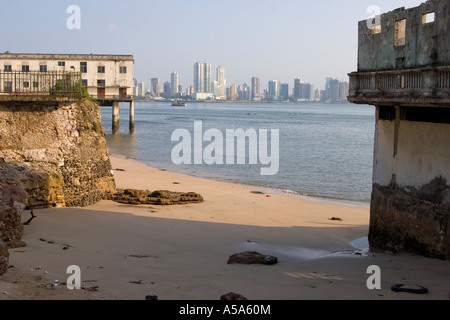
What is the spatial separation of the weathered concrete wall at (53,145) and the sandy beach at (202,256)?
64 centimetres

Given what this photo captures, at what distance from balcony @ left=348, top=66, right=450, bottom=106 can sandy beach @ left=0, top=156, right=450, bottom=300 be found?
9.74ft

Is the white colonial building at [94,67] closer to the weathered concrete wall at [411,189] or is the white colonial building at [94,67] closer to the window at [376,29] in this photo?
the window at [376,29]

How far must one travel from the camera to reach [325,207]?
21.8 m

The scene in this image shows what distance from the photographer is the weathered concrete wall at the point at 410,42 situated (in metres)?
10.3

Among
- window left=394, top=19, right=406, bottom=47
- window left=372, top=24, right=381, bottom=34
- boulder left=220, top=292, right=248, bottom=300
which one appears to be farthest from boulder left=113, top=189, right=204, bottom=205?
boulder left=220, top=292, right=248, bottom=300

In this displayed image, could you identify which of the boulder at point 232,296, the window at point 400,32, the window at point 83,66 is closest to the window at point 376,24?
the window at point 400,32

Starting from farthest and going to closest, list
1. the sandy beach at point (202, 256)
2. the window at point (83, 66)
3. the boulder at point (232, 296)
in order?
the window at point (83, 66) → the sandy beach at point (202, 256) → the boulder at point (232, 296)

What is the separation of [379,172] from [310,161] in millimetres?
28294

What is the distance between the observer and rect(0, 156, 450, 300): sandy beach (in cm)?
877

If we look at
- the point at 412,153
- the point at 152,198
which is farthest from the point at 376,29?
the point at 152,198

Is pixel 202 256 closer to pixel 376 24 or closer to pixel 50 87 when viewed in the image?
pixel 376 24

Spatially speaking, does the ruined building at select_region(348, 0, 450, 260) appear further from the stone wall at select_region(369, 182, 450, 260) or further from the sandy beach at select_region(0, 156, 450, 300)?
the sandy beach at select_region(0, 156, 450, 300)
